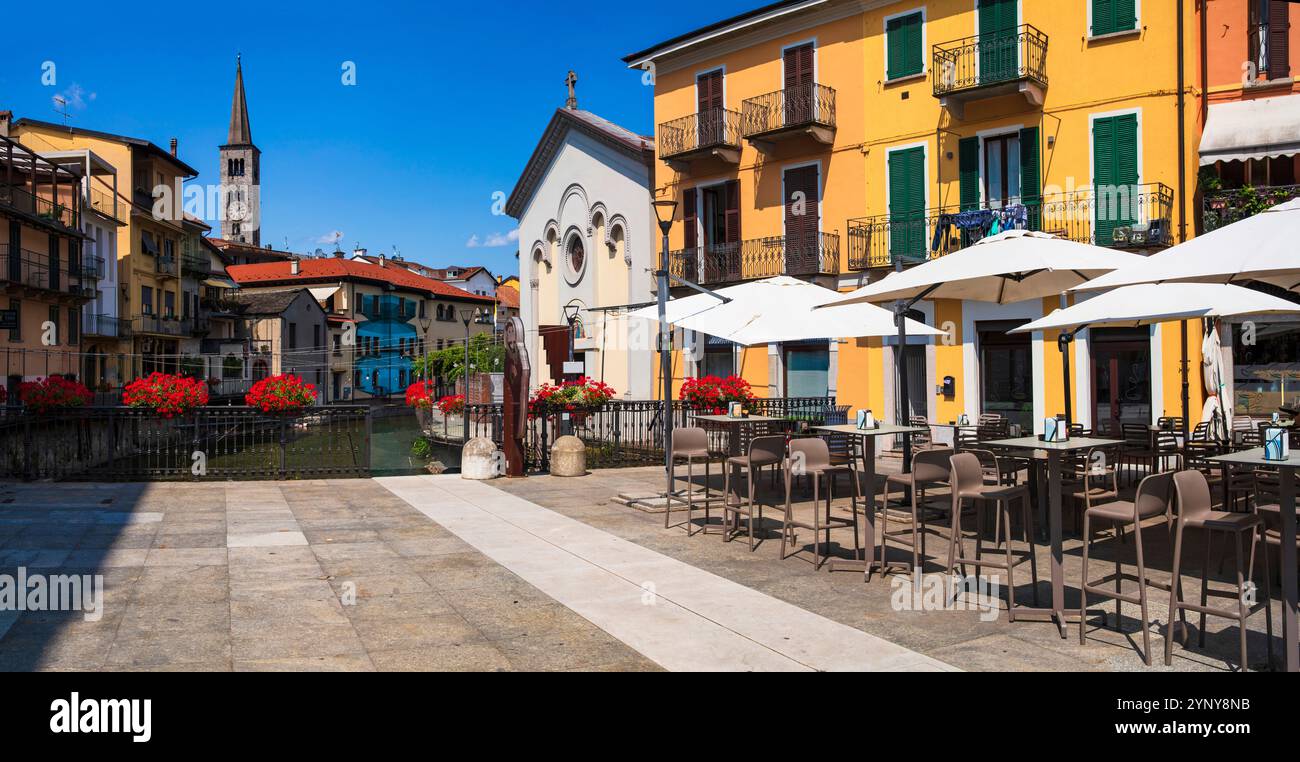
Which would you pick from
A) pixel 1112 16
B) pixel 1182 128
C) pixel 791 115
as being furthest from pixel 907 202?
pixel 1182 128

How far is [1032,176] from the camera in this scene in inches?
748

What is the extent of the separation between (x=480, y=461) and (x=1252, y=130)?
14.9 m

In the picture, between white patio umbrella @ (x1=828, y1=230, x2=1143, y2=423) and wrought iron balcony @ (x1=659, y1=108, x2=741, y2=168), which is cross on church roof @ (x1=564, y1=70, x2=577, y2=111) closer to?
wrought iron balcony @ (x1=659, y1=108, x2=741, y2=168)

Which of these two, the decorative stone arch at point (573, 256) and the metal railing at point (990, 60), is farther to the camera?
the decorative stone arch at point (573, 256)

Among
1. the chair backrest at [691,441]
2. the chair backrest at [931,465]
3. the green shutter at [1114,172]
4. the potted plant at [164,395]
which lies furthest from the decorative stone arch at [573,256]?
the chair backrest at [931,465]

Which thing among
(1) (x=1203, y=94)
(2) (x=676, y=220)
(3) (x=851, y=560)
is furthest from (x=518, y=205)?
(3) (x=851, y=560)

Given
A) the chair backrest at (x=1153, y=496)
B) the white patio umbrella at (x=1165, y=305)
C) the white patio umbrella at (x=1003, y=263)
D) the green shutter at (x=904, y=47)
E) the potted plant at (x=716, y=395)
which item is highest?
the green shutter at (x=904, y=47)

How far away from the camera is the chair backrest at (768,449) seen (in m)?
8.73

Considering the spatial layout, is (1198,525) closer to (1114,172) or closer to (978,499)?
(978,499)

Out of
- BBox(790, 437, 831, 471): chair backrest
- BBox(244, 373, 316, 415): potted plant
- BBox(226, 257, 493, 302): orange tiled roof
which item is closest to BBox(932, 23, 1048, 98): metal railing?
BBox(790, 437, 831, 471): chair backrest

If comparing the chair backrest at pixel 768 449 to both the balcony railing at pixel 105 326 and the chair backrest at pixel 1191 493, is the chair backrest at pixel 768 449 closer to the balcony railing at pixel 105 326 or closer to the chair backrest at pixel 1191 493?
the chair backrest at pixel 1191 493

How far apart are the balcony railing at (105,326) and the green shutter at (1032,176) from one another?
1505 inches

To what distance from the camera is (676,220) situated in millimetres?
26375

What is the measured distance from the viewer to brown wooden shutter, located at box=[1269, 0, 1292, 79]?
16.6 m
